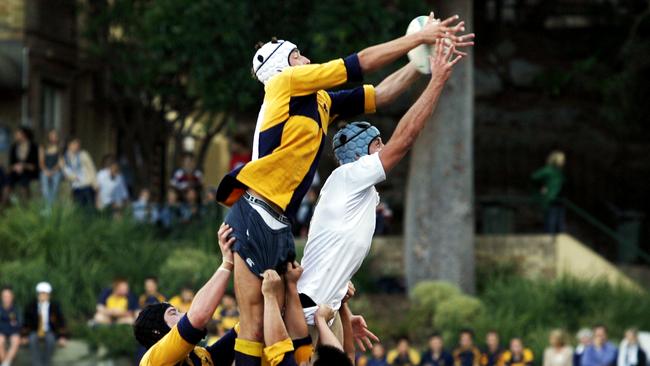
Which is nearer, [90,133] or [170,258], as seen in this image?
[170,258]

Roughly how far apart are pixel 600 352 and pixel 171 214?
8869 mm

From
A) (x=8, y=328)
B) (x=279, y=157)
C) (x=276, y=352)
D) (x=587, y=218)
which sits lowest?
(x=8, y=328)

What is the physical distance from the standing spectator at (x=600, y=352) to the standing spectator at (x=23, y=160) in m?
9.61

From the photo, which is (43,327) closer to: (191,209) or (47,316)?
(47,316)

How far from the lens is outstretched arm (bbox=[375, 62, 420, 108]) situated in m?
9.19

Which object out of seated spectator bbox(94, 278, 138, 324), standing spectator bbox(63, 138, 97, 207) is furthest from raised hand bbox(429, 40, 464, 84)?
standing spectator bbox(63, 138, 97, 207)

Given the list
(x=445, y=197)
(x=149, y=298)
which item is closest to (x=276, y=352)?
(x=149, y=298)

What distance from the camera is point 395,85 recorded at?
365 inches

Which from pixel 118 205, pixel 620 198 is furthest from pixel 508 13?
pixel 118 205

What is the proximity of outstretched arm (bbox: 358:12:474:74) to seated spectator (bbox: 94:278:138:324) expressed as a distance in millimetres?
14156

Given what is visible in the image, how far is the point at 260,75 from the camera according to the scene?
8.95 m

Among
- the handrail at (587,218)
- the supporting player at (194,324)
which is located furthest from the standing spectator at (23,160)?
the supporting player at (194,324)

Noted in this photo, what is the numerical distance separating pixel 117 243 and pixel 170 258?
1.01 meters

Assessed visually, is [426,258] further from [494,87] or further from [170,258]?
[494,87]
